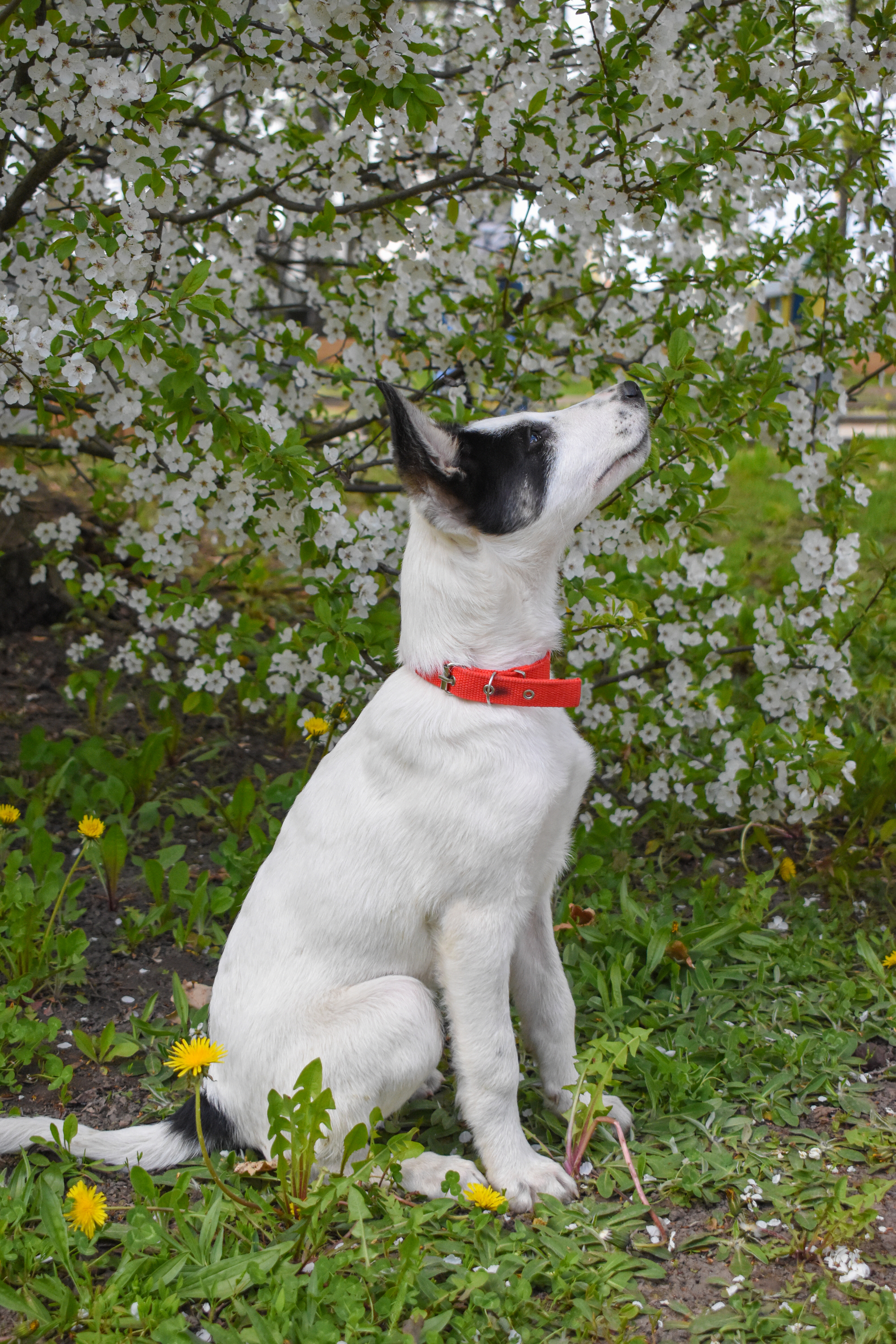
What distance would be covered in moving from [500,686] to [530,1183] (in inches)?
47.1

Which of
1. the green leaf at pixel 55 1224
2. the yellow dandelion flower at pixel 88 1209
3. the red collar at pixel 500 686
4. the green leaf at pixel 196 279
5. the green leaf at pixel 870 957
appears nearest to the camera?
the yellow dandelion flower at pixel 88 1209

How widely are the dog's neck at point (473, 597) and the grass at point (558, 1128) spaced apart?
111cm

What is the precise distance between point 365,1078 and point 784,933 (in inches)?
76.7

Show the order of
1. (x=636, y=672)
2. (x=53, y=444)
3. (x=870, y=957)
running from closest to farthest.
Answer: (x=870, y=957), (x=636, y=672), (x=53, y=444)

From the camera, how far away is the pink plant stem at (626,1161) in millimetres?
2461

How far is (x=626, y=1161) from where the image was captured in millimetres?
2639

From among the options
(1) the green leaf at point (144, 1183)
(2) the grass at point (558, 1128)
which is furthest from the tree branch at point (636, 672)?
(1) the green leaf at point (144, 1183)

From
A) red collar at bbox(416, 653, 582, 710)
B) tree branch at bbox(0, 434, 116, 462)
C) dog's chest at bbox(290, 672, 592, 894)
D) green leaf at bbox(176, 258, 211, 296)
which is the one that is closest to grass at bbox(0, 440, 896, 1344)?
dog's chest at bbox(290, 672, 592, 894)

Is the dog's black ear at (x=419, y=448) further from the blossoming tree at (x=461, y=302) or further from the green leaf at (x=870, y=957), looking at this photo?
the green leaf at (x=870, y=957)

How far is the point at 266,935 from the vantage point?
271 centimetres

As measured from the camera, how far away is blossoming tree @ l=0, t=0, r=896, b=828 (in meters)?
3.15

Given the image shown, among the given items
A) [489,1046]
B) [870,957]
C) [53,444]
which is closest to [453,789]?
[489,1046]

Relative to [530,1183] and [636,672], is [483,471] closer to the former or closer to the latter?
[530,1183]

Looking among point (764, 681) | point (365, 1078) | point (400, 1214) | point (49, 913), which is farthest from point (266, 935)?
point (764, 681)
